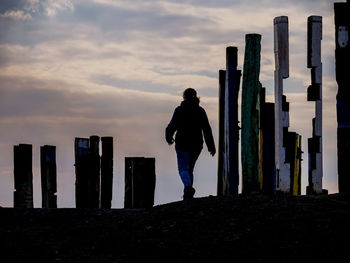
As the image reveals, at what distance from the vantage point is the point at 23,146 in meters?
13.3

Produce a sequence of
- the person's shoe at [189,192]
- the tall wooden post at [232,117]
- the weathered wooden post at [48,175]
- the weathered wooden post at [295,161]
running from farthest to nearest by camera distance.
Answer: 1. the weathered wooden post at [295,161]
2. the weathered wooden post at [48,175]
3. the person's shoe at [189,192]
4. the tall wooden post at [232,117]

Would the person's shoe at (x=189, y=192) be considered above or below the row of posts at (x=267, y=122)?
below

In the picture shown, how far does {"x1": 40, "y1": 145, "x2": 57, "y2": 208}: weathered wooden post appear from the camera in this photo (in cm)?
1336

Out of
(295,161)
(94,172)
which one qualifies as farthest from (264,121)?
(94,172)

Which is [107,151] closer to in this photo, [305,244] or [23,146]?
[23,146]

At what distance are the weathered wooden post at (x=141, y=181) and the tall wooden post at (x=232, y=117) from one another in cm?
207

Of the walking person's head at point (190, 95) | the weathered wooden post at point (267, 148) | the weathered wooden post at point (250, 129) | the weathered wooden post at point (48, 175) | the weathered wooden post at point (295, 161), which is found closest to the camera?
the weathered wooden post at point (250, 129)

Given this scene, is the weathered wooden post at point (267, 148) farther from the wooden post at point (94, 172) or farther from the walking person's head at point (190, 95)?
the wooden post at point (94, 172)

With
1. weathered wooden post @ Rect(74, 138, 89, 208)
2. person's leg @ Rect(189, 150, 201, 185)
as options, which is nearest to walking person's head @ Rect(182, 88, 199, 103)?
person's leg @ Rect(189, 150, 201, 185)

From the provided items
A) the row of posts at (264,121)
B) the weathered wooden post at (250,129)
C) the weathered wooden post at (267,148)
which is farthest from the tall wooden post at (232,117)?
the weathered wooden post at (267,148)

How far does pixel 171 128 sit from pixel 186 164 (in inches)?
27.3

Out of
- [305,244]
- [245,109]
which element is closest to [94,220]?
[245,109]

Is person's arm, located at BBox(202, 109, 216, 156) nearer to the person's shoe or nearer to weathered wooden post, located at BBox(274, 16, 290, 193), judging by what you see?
the person's shoe

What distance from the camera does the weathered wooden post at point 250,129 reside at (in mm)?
11008
